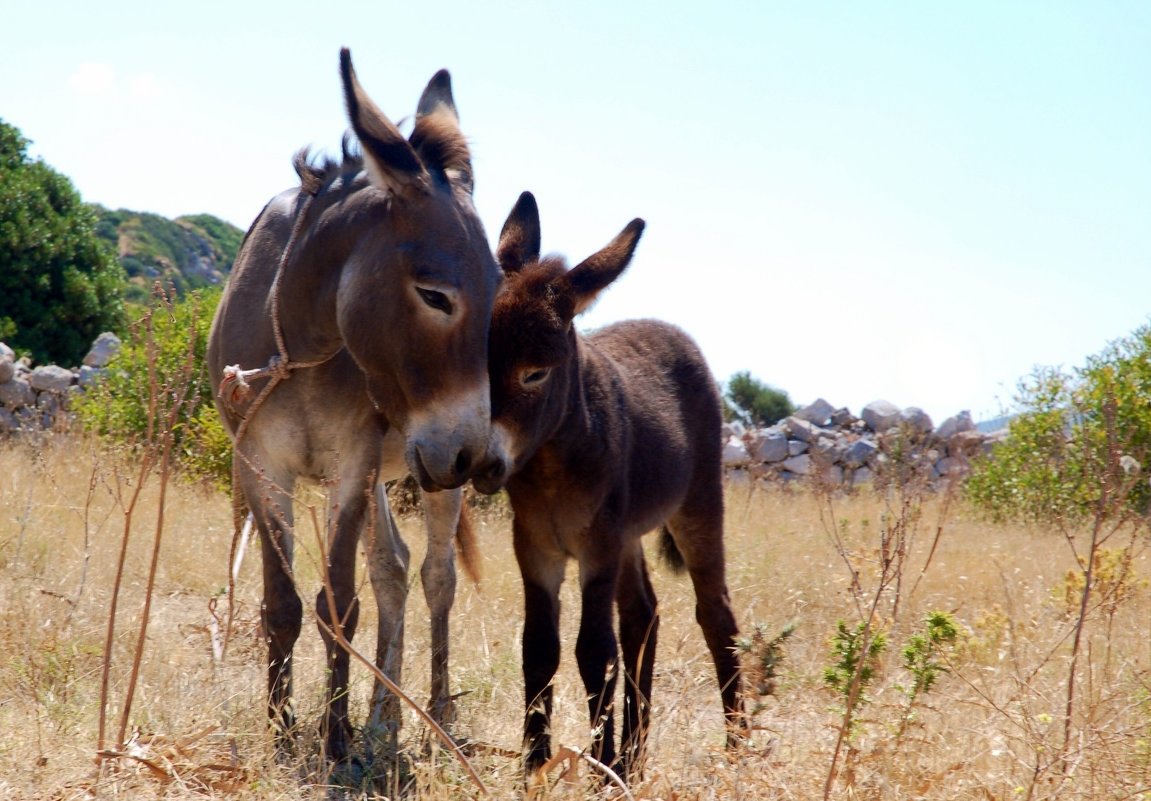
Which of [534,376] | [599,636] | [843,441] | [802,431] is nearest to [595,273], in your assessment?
[534,376]

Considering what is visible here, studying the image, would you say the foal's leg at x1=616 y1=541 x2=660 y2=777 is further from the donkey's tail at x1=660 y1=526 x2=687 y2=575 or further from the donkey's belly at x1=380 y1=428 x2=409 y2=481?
the donkey's belly at x1=380 y1=428 x2=409 y2=481

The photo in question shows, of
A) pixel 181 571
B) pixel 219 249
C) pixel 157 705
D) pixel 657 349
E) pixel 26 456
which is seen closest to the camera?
pixel 157 705

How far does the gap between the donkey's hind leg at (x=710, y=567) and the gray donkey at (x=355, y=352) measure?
1.17 meters

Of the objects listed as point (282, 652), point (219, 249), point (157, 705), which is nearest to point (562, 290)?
point (282, 652)

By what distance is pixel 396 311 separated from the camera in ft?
10.6

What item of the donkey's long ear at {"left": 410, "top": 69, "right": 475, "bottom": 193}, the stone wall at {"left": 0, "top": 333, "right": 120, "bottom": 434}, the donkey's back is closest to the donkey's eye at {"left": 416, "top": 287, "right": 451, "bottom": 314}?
the donkey's long ear at {"left": 410, "top": 69, "right": 475, "bottom": 193}

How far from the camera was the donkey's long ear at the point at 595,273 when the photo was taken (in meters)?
3.24

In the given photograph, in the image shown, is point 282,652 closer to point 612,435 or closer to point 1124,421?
point 612,435

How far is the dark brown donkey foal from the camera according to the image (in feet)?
10.4

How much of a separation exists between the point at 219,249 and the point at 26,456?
45854 mm

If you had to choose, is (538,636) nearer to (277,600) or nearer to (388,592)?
(277,600)

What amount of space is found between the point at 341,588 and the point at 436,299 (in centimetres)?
121

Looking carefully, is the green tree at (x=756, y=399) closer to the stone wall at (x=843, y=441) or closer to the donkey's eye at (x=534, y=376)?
the stone wall at (x=843, y=441)

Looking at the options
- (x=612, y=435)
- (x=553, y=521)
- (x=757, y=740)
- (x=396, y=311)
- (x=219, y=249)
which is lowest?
(x=757, y=740)
